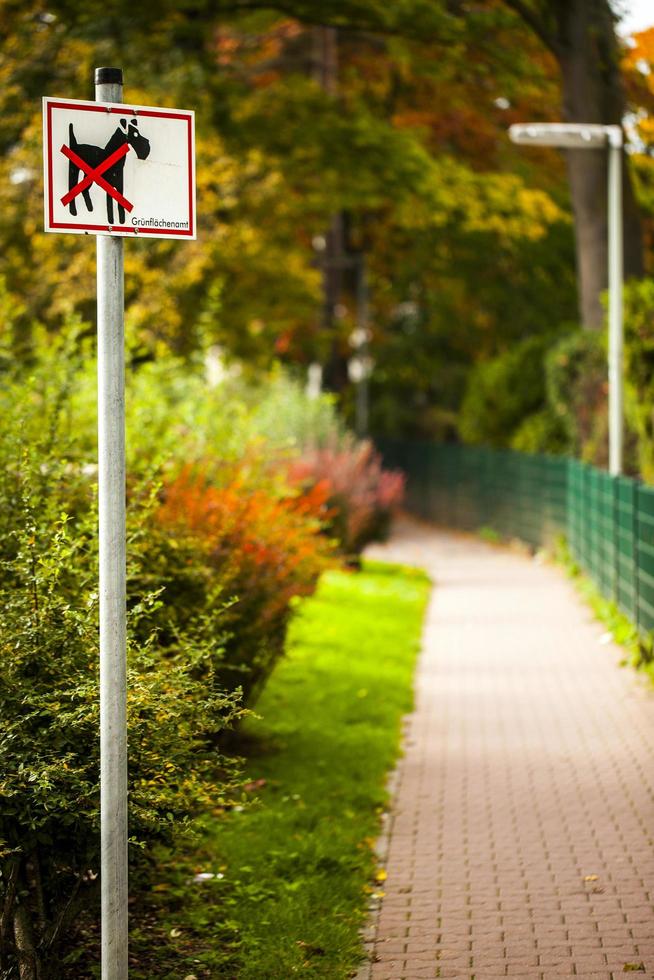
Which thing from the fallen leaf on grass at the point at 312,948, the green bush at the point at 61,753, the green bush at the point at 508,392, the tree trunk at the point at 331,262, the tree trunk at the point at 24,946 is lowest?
the fallen leaf on grass at the point at 312,948

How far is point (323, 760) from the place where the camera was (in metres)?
8.95

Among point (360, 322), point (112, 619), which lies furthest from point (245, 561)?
point (360, 322)

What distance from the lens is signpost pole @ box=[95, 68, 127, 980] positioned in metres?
4.34

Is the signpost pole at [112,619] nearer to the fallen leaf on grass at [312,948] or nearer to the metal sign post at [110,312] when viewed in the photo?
the metal sign post at [110,312]

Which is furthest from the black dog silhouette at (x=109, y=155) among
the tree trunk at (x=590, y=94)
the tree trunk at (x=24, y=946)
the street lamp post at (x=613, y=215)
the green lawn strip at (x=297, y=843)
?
the tree trunk at (x=590, y=94)

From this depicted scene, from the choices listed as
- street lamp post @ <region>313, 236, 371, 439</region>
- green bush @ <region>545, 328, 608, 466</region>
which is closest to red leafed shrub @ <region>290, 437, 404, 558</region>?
green bush @ <region>545, 328, 608, 466</region>

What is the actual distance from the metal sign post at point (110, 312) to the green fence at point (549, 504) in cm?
827

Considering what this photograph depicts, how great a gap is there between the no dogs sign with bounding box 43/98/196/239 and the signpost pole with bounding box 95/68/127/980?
0.11m

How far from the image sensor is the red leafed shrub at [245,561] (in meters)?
8.00

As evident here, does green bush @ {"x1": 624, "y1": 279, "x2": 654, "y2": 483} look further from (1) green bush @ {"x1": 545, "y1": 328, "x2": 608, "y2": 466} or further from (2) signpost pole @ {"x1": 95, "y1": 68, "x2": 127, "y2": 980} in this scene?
(2) signpost pole @ {"x1": 95, "y1": 68, "x2": 127, "y2": 980}

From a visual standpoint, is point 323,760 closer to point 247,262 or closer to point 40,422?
point 40,422

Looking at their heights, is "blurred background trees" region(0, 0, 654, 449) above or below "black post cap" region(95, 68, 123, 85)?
above

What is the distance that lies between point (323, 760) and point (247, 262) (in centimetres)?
1747

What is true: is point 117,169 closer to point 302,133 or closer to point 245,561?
point 245,561
